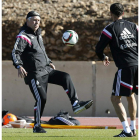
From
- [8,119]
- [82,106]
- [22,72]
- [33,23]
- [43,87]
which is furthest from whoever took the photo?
[8,119]

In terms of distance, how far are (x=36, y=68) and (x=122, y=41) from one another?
5.82 ft

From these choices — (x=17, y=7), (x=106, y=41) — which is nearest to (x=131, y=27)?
(x=106, y=41)

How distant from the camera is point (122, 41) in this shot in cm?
717

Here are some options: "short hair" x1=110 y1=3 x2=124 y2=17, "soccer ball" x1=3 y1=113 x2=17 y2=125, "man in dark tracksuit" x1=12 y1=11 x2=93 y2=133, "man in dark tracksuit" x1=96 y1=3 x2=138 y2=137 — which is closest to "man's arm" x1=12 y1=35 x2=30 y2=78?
"man in dark tracksuit" x1=12 y1=11 x2=93 y2=133

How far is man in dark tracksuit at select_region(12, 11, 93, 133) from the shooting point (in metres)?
7.96

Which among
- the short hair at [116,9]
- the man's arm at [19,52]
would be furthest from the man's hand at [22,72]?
the short hair at [116,9]

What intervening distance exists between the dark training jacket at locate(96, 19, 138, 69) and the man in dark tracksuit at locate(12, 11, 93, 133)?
3.89ft

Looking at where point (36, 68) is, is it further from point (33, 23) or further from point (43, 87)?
point (33, 23)

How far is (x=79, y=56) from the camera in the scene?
18.1 metres

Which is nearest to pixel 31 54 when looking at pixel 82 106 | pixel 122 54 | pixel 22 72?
pixel 22 72

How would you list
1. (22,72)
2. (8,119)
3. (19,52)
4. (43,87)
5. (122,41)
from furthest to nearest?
(8,119) < (43,87) < (19,52) < (22,72) < (122,41)

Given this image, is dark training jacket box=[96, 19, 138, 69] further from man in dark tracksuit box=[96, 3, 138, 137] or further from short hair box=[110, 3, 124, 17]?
short hair box=[110, 3, 124, 17]

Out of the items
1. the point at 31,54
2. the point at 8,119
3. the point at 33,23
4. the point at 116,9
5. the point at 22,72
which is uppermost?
the point at 116,9

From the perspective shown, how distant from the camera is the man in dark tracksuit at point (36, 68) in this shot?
796 cm
